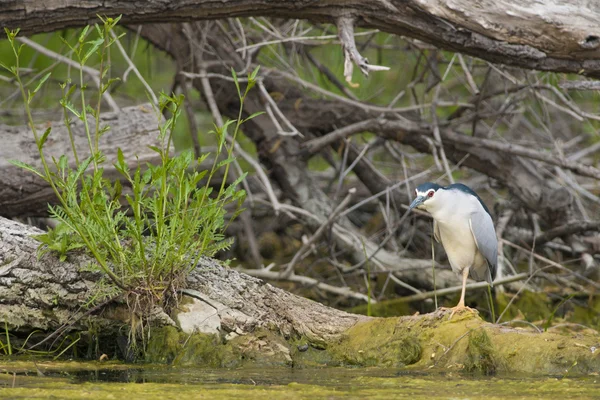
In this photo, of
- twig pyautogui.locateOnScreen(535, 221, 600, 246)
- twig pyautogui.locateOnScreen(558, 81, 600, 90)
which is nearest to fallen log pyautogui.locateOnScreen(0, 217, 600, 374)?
twig pyautogui.locateOnScreen(558, 81, 600, 90)

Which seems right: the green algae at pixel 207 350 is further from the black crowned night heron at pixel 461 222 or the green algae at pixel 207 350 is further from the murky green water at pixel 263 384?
the black crowned night heron at pixel 461 222

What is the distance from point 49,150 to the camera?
177 inches

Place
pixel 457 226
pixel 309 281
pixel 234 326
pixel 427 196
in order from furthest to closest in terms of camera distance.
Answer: pixel 309 281 < pixel 457 226 < pixel 427 196 < pixel 234 326

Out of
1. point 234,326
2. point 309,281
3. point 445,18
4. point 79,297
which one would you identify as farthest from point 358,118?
point 79,297

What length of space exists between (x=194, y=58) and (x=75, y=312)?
2698mm

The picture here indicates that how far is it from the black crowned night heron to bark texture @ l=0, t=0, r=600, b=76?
0.73 meters

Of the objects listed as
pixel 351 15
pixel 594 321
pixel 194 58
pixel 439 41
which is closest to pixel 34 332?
pixel 351 15

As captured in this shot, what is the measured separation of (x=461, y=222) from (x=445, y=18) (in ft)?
3.26

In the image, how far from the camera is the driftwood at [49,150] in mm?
4445

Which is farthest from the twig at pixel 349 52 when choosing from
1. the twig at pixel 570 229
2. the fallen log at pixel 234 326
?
the twig at pixel 570 229

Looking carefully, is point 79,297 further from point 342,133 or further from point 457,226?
point 342,133

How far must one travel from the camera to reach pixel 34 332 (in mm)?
3402

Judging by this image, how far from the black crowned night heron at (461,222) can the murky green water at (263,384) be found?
40.1 inches

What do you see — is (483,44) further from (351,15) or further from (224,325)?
(224,325)
